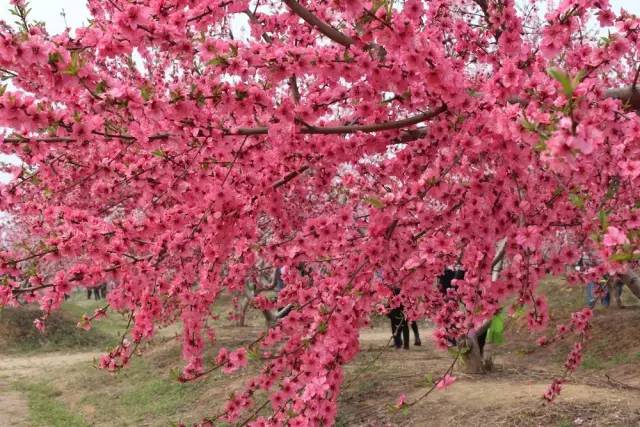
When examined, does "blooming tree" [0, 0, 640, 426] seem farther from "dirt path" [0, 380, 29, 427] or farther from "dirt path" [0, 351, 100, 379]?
"dirt path" [0, 351, 100, 379]

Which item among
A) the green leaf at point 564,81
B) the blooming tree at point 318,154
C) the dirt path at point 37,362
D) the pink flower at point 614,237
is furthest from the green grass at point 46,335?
the green leaf at point 564,81

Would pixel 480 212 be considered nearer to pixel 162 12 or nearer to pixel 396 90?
pixel 396 90

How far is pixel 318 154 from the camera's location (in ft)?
14.8

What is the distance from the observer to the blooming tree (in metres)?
3.25

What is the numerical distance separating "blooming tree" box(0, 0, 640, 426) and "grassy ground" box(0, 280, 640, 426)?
3.02 feet

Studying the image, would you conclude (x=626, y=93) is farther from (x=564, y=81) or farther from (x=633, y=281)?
(x=633, y=281)

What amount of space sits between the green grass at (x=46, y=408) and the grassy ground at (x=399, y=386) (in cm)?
2

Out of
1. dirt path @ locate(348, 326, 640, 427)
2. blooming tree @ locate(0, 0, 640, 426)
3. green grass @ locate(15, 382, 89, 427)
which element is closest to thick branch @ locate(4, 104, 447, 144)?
blooming tree @ locate(0, 0, 640, 426)

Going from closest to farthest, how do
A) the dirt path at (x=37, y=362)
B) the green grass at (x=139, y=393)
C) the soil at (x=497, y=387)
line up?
the soil at (x=497, y=387), the green grass at (x=139, y=393), the dirt path at (x=37, y=362)

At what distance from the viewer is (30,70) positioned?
10.5ft

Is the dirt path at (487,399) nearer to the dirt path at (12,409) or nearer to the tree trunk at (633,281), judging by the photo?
the tree trunk at (633,281)

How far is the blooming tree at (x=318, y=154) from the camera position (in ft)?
10.7

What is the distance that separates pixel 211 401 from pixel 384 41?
26.4 ft

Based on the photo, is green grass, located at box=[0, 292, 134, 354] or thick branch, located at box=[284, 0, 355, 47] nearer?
thick branch, located at box=[284, 0, 355, 47]
